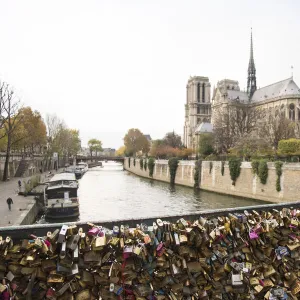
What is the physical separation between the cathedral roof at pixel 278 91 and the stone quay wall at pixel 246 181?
1586 inches

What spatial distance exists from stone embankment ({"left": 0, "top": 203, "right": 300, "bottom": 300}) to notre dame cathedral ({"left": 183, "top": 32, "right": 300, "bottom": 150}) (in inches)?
2591

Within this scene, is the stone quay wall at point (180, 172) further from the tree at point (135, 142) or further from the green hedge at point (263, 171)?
the tree at point (135, 142)

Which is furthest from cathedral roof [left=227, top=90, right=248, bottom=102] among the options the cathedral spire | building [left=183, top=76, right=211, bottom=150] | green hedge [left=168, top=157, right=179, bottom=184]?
green hedge [left=168, top=157, right=179, bottom=184]

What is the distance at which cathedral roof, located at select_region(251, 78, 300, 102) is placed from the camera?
72500mm

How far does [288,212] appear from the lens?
17.0 feet

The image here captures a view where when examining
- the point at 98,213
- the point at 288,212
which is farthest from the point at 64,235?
the point at 98,213

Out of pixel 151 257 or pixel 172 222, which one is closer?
pixel 151 257

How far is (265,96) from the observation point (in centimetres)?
8200

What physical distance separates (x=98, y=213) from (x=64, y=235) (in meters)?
20.0

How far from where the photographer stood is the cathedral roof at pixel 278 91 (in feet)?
238

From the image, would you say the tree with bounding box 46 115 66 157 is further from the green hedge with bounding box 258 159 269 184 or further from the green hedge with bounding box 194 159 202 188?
the green hedge with bounding box 258 159 269 184

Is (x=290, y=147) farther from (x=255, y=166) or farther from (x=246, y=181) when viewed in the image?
(x=246, y=181)

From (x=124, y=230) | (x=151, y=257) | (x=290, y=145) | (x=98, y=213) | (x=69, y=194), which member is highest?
(x=290, y=145)

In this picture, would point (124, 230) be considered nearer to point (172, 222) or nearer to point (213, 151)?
point (172, 222)
